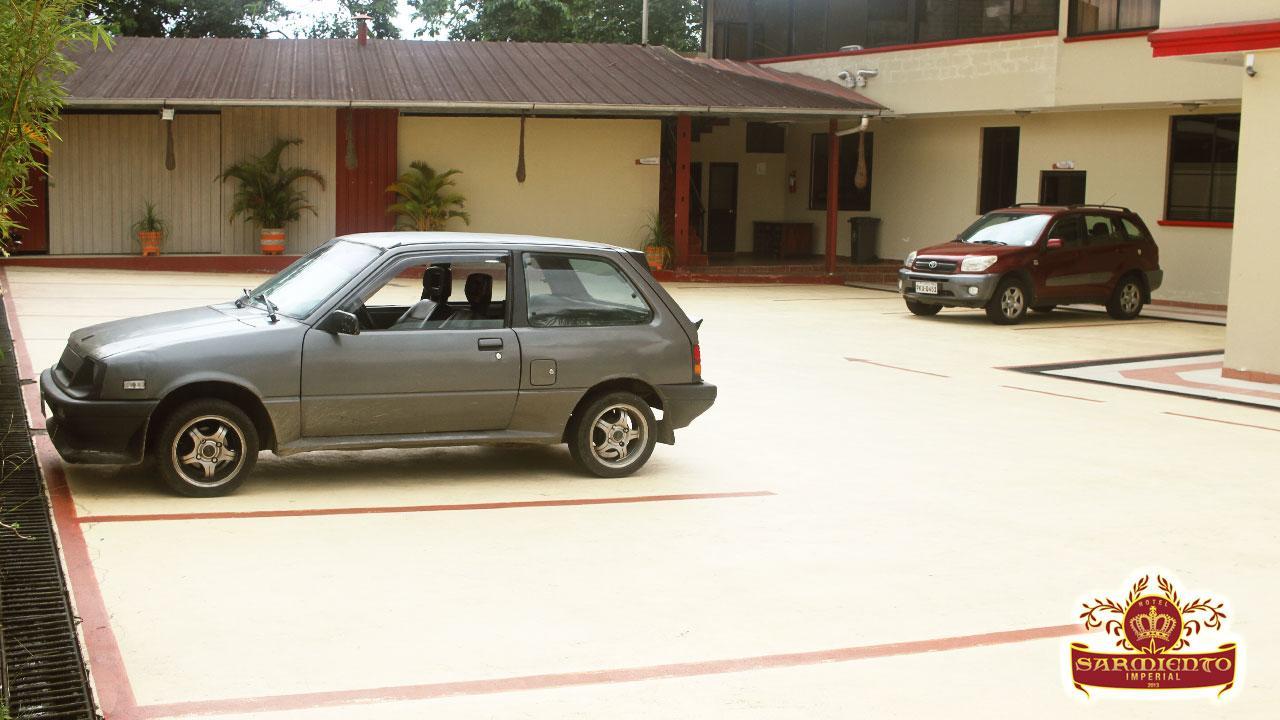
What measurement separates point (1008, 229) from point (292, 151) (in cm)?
1295

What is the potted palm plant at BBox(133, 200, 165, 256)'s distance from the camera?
24.2 m

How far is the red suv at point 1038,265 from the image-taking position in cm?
1959

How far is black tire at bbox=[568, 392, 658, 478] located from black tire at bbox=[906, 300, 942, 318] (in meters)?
12.6

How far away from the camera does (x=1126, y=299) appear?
2094 centimetres

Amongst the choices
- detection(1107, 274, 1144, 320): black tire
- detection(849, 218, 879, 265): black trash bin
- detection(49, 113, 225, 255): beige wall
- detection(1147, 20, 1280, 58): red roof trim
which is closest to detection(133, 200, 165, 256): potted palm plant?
detection(49, 113, 225, 255): beige wall

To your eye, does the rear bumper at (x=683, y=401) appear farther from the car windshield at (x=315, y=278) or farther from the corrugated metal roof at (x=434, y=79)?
the corrugated metal roof at (x=434, y=79)

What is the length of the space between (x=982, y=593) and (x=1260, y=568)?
1669mm

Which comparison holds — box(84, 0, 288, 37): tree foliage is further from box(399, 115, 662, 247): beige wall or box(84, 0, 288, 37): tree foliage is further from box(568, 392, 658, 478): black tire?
box(568, 392, 658, 478): black tire

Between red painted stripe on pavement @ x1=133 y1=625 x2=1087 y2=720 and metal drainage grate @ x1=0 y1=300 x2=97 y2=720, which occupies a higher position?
metal drainage grate @ x1=0 y1=300 x2=97 y2=720

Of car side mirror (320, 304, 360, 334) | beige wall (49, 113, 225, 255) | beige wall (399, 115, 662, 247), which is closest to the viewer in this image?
car side mirror (320, 304, 360, 334)

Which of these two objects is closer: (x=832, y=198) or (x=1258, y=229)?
(x=1258, y=229)

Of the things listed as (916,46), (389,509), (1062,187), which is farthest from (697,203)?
(389,509)

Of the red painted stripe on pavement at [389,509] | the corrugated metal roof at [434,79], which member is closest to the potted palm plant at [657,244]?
the corrugated metal roof at [434,79]

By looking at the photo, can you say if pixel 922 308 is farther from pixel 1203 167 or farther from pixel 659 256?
pixel 659 256
